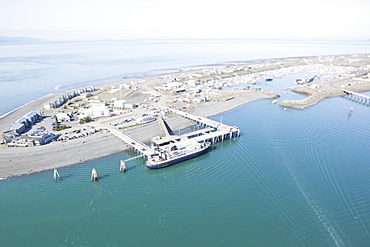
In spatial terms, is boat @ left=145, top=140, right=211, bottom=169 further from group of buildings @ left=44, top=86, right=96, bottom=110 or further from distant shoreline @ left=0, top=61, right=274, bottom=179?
group of buildings @ left=44, top=86, right=96, bottom=110

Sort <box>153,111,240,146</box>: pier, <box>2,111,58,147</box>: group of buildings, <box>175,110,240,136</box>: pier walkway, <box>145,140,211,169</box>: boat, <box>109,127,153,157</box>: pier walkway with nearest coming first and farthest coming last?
<box>145,140,211,169</box>: boat
<box>109,127,153,157</box>: pier walkway
<box>2,111,58,147</box>: group of buildings
<box>153,111,240,146</box>: pier
<box>175,110,240,136</box>: pier walkway

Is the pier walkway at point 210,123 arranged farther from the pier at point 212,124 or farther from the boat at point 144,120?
the boat at point 144,120

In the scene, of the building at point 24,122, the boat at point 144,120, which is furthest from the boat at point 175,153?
the building at point 24,122

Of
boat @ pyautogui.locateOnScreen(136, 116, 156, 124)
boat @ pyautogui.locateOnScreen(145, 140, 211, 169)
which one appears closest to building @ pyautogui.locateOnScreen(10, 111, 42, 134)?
boat @ pyautogui.locateOnScreen(136, 116, 156, 124)

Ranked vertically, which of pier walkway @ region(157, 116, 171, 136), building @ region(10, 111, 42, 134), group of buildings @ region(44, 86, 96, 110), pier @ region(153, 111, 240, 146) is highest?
group of buildings @ region(44, 86, 96, 110)

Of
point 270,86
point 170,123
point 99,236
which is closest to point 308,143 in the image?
point 170,123

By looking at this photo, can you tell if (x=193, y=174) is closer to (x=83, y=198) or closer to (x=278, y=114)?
(x=83, y=198)

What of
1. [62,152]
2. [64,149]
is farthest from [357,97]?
[62,152]
